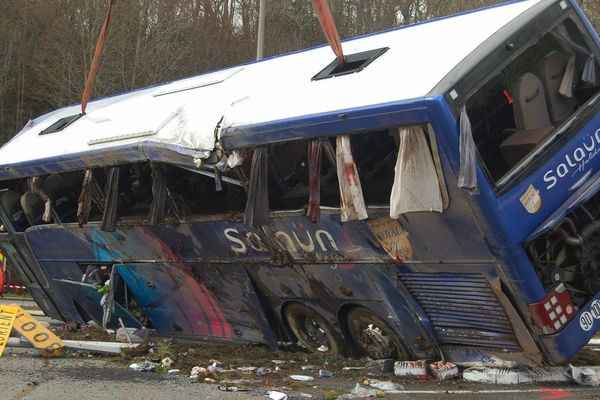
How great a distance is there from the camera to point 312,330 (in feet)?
25.0

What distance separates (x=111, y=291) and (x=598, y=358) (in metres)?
5.85

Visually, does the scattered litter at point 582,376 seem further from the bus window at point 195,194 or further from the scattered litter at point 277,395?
the bus window at point 195,194

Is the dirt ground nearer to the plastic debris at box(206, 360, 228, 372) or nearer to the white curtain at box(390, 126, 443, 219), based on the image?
the plastic debris at box(206, 360, 228, 372)

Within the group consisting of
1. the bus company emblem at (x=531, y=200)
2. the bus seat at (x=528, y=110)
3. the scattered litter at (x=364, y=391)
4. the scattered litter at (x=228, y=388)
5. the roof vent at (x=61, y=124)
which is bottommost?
the scattered litter at (x=364, y=391)

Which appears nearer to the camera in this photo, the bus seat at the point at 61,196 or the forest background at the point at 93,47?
the bus seat at the point at 61,196

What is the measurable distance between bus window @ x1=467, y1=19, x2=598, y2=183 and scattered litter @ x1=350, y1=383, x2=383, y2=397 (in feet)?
6.77

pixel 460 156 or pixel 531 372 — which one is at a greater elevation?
pixel 460 156

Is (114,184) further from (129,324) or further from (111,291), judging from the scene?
(129,324)

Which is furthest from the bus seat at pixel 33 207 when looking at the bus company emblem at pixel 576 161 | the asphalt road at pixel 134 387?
the bus company emblem at pixel 576 161

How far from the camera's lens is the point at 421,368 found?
6340 mm

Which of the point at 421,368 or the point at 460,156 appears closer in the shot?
the point at 460,156

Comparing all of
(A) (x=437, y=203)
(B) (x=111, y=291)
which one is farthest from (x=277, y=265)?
(B) (x=111, y=291)

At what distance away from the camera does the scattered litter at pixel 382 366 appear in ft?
21.7

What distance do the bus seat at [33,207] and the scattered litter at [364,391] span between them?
18.9ft
